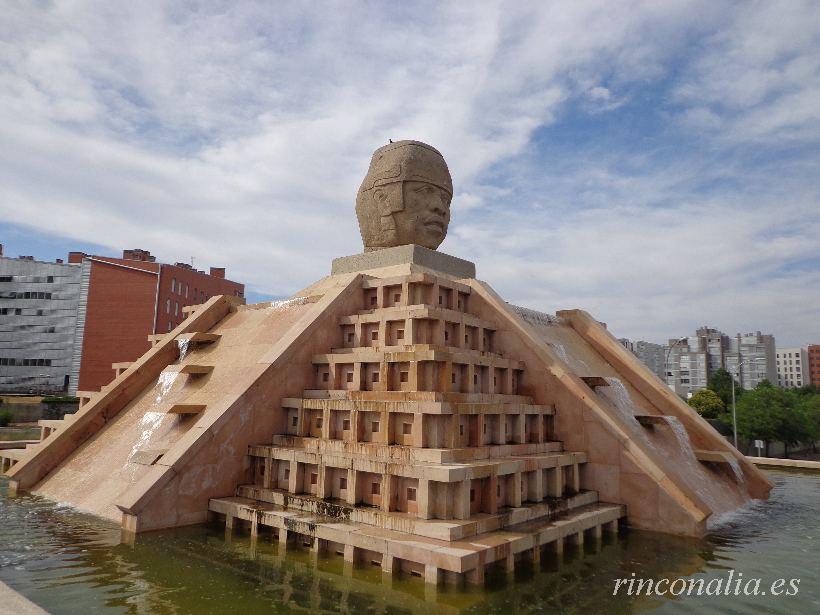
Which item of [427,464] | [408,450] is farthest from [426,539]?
[408,450]

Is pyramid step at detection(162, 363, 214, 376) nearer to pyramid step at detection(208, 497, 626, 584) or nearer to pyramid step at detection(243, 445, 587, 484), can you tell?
pyramid step at detection(243, 445, 587, 484)

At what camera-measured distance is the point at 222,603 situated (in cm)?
675

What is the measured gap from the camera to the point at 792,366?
381ft

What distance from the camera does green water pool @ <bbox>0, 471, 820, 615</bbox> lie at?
6824 millimetres

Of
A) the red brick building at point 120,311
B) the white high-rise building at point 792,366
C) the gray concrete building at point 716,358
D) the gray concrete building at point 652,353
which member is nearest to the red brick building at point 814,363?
the white high-rise building at point 792,366

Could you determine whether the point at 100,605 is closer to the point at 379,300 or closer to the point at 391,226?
the point at 379,300

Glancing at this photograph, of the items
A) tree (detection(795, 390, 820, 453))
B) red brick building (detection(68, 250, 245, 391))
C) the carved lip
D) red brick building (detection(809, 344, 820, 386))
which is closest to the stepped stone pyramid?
the carved lip

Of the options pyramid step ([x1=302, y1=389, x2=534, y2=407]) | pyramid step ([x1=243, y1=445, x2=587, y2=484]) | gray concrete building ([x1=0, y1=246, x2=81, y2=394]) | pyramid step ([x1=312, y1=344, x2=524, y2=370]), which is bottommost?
pyramid step ([x1=243, y1=445, x2=587, y2=484])

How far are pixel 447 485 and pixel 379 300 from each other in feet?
20.2

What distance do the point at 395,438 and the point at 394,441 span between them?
6cm

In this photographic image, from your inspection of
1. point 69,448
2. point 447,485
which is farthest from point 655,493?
point 69,448

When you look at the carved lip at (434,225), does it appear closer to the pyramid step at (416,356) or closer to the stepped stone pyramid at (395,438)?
the stepped stone pyramid at (395,438)

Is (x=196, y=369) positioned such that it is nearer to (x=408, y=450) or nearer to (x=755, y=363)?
(x=408, y=450)

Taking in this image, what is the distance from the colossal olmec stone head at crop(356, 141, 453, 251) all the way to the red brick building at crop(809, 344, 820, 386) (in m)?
119
